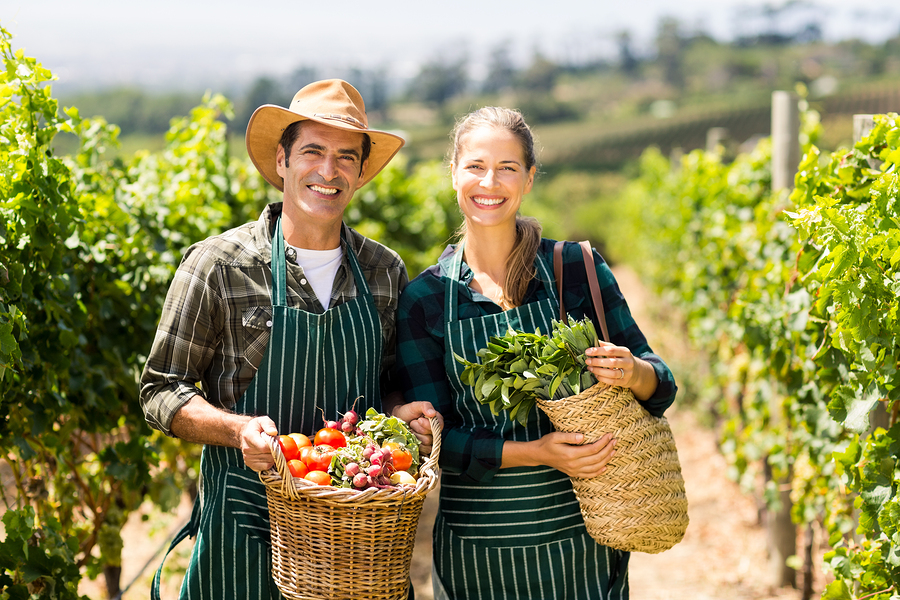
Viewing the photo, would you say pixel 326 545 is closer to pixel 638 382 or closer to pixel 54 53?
pixel 638 382

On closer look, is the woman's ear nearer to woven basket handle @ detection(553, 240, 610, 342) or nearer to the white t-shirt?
woven basket handle @ detection(553, 240, 610, 342)

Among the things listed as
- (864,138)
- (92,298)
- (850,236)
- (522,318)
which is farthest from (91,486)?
(864,138)

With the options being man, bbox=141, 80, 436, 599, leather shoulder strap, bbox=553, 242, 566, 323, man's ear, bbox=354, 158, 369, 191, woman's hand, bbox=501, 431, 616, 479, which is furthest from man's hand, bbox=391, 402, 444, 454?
man's ear, bbox=354, 158, 369, 191

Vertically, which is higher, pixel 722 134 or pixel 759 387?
pixel 722 134

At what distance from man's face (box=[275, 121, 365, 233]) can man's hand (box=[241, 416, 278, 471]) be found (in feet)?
2.06

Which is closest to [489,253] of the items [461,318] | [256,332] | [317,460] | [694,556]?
[461,318]

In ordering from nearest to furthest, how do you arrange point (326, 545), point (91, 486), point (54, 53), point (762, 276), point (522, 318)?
point (326, 545), point (522, 318), point (91, 486), point (762, 276), point (54, 53)

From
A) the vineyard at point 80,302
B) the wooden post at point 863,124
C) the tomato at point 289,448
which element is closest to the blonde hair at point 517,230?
the tomato at point 289,448

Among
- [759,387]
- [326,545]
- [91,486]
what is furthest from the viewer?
[759,387]

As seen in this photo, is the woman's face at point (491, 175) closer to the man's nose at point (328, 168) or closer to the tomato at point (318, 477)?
the man's nose at point (328, 168)

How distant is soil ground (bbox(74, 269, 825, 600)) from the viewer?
4.31 m

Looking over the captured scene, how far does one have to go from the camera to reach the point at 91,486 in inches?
123

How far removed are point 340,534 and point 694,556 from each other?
369 cm

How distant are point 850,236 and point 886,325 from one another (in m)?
0.24
